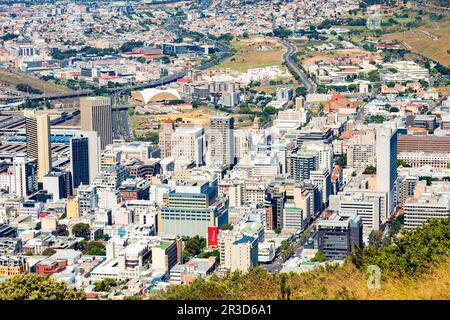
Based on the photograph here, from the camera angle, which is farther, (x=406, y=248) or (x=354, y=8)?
(x=354, y=8)

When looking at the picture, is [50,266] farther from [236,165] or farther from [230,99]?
[230,99]

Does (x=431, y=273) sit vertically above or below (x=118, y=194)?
above

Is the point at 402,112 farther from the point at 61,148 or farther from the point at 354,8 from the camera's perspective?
the point at 354,8

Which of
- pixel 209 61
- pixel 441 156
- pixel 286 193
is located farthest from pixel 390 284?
pixel 209 61

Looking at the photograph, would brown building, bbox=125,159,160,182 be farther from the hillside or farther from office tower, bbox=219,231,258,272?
the hillside

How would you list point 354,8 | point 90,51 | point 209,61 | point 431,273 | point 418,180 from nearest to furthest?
point 431,273
point 418,180
point 209,61
point 90,51
point 354,8

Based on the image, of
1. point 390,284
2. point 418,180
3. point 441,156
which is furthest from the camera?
point 441,156

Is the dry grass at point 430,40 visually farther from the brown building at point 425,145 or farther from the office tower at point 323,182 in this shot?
the office tower at point 323,182
